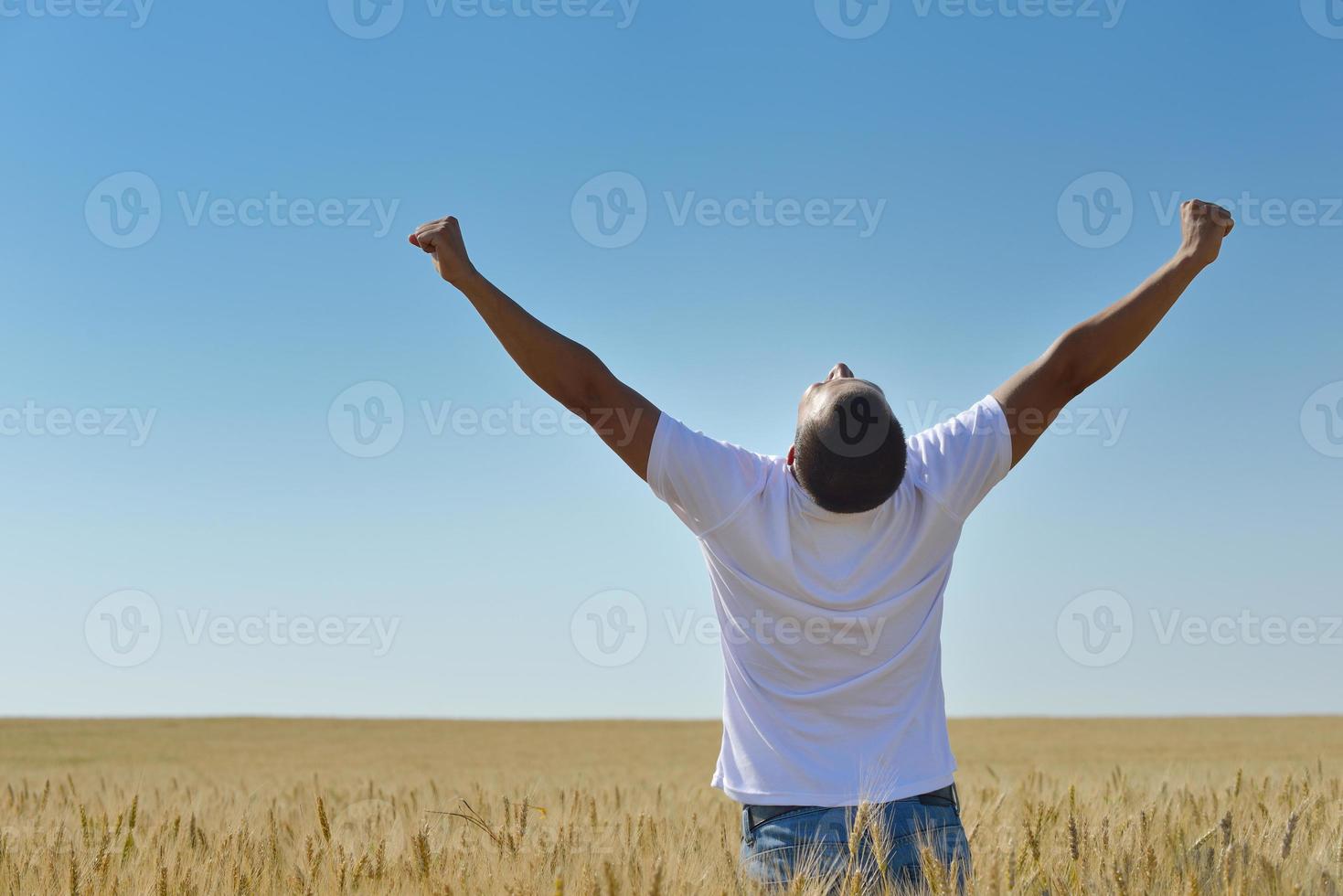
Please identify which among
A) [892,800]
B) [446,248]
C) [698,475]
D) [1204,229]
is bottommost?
[892,800]

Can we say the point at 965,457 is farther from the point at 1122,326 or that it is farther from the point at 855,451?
the point at 1122,326

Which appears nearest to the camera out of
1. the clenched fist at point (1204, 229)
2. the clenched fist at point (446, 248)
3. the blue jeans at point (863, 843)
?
the blue jeans at point (863, 843)

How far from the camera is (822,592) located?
306 cm

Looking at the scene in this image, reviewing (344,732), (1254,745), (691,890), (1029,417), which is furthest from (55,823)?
(344,732)

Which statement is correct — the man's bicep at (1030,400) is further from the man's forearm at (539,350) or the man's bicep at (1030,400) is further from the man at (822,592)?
the man's forearm at (539,350)

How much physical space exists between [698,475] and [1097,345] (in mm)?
1354

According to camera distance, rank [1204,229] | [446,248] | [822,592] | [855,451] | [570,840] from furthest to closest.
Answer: [570,840]
[1204,229]
[446,248]
[822,592]
[855,451]

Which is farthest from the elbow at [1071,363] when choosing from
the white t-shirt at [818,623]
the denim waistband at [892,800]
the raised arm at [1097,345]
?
the denim waistband at [892,800]

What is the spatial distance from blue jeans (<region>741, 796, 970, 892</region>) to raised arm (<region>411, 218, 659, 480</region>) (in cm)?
103

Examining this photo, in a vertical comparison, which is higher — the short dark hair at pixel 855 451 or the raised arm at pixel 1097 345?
the raised arm at pixel 1097 345

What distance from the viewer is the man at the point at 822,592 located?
9.79ft

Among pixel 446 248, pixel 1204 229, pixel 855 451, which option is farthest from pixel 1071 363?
pixel 446 248

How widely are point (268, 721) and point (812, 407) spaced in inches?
1168

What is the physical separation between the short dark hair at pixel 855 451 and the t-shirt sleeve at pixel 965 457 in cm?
26
